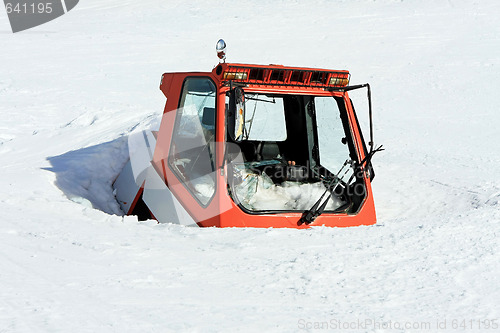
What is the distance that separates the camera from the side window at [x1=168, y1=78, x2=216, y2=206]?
4992mm

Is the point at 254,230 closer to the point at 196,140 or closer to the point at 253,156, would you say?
the point at 196,140

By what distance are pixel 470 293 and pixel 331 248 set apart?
3.33 feet

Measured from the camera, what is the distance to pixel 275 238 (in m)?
4.29

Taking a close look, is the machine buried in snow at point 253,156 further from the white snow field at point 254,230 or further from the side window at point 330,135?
the white snow field at point 254,230

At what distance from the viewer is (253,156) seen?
6133 millimetres

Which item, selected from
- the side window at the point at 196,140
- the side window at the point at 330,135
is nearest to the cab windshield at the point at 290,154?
the side window at the point at 330,135

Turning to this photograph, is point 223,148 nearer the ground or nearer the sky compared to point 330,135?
nearer the sky

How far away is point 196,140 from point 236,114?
41.2 inches

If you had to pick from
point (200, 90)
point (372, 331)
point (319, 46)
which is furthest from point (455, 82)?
point (372, 331)

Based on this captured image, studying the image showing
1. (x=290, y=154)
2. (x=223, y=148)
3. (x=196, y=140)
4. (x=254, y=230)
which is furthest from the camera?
(x=290, y=154)

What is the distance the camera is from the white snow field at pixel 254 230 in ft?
10.1

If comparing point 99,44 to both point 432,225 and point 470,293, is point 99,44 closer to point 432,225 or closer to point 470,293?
point 432,225

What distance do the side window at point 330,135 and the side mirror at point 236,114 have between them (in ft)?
4.46

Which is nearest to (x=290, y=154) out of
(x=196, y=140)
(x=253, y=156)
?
(x=253, y=156)
